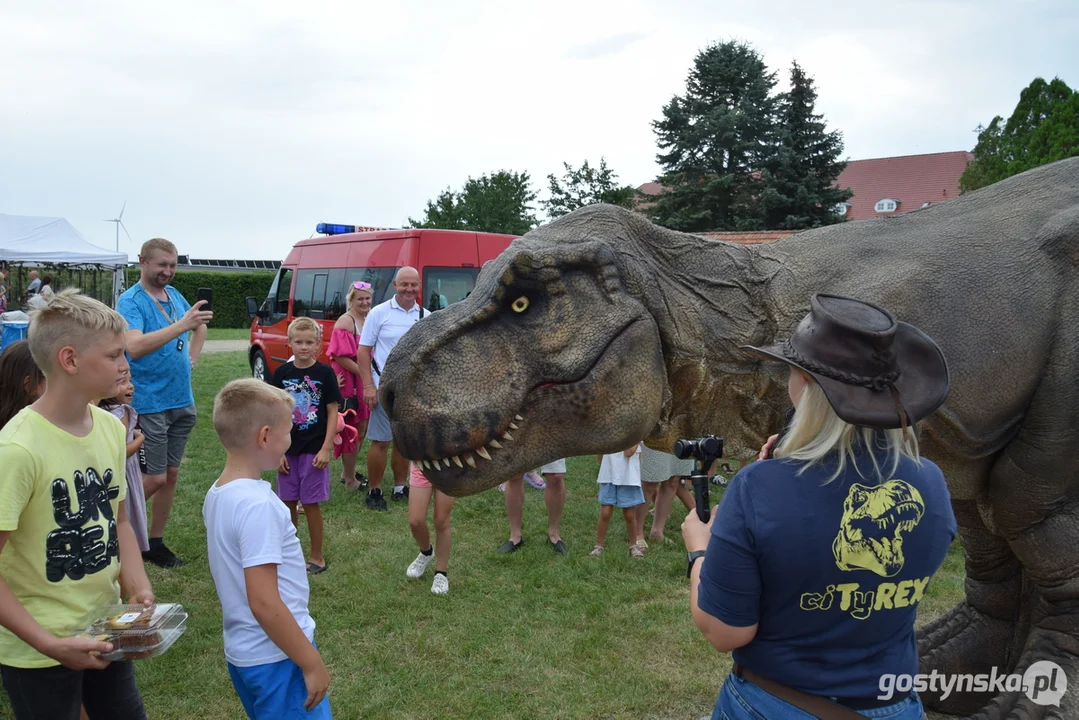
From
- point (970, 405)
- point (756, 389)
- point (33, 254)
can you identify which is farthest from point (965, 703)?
point (33, 254)

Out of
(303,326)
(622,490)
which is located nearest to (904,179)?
(622,490)

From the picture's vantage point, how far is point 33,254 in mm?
16406

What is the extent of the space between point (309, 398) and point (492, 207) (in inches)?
989

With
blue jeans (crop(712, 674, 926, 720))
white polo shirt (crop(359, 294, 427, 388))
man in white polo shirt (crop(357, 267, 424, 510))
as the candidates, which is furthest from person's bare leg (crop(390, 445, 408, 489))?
blue jeans (crop(712, 674, 926, 720))

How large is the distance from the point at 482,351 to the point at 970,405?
1536mm

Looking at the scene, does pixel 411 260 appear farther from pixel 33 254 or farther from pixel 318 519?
pixel 33 254

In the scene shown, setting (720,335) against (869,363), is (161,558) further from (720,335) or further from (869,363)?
(869,363)

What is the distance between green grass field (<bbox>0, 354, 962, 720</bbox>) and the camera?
4.24 metres


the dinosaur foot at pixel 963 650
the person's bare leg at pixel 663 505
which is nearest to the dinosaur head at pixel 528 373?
the dinosaur foot at pixel 963 650

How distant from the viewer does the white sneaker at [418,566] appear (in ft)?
19.7

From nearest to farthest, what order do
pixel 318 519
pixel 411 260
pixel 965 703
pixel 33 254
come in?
1. pixel 965 703
2. pixel 318 519
3. pixel 411 260
4. pixel 33 254

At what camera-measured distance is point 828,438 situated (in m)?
1.76

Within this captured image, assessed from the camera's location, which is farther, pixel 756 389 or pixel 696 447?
pixel 756 389

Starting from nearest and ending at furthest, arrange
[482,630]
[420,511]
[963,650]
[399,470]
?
[963,650] → [482,630] → [420,511] → [399,470]
